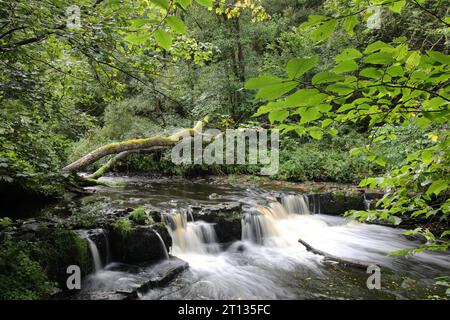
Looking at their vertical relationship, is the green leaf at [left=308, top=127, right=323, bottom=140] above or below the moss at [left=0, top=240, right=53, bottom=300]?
above

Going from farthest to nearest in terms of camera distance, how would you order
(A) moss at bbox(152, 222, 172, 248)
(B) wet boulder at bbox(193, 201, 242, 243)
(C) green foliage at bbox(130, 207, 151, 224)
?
(B) wet boulder at bbox(193, 201, 242, 243) → (C) green foliage at bbox(130, 207, 151, 224) → (A) moss at bbox(152, 222, 172, 248)

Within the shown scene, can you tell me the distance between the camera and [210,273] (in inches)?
232

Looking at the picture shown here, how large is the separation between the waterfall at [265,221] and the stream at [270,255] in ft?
0.09

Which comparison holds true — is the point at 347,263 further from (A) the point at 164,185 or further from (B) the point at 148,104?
(B) the point at 148,104

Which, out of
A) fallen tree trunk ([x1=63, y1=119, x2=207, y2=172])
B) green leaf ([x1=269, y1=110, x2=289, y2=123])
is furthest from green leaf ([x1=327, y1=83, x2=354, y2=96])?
fallen tree trunk ([x1=63, y1=119, x2=207, y2=172])

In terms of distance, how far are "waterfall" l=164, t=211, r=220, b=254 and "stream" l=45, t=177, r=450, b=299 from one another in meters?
0.02

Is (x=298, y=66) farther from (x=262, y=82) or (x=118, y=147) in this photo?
(x=118, y=147)

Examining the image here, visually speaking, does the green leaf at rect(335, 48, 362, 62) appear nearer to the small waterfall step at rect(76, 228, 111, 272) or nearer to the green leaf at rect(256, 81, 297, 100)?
the green leaf at rect(256, 81, 297, 100)

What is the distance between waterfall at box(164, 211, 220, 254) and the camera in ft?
22.2

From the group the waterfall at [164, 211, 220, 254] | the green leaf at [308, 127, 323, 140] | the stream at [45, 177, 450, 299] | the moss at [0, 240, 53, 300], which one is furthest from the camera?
the waterfall at [164, 211, 220, 254]

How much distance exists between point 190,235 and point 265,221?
2.19m

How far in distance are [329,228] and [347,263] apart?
291cm
